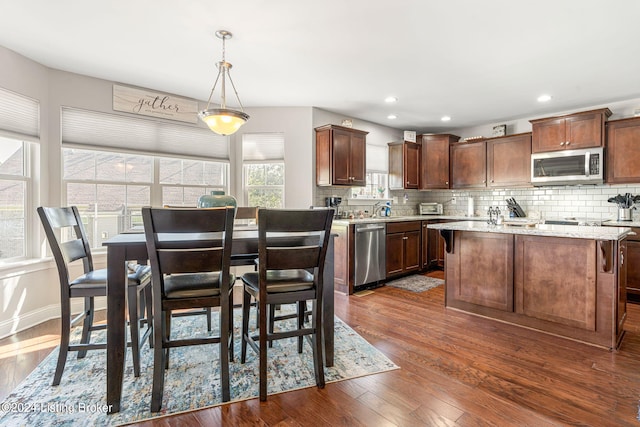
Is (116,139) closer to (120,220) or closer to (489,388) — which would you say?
(120,220)

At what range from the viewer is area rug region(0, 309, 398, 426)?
174cm

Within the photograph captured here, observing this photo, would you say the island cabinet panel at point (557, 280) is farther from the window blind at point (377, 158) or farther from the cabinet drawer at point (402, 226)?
the window blind at point (377, 158)

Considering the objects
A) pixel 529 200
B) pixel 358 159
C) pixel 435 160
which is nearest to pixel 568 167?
pixel 529 200

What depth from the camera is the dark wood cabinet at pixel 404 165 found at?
18.4ft

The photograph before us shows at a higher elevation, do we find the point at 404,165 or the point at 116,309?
the point at 404,165

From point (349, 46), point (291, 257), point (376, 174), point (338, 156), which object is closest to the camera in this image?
point (291, 257)

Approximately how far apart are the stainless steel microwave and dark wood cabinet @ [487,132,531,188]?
19 centimetres

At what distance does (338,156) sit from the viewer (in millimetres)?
4547

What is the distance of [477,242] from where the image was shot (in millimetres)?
3258

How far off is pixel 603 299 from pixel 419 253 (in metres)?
2.74

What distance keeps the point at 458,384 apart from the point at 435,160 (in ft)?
14.6

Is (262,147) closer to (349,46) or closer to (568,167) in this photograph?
(349,46)

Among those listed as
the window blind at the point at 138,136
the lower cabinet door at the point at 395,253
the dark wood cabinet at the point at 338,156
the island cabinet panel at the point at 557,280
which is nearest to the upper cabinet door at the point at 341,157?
the dark wood cabinet at the point at 338,156

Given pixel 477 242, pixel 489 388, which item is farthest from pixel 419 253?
pixel 489 388
